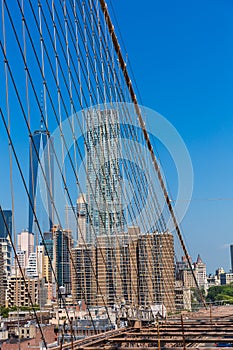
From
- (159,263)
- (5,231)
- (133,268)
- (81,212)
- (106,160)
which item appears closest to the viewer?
(5,231)

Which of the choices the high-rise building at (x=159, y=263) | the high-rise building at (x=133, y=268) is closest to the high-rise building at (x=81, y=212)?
the high-rise building at (x=133, y=268)

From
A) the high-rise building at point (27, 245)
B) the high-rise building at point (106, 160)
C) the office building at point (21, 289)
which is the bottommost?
the office building at point (21, 289)

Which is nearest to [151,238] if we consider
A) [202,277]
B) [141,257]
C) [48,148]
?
[141,257]

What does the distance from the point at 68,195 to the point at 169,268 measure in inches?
463

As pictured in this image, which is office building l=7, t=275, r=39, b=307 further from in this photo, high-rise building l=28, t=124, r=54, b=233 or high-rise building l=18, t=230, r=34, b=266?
high-rise building l=18, t=230, r=34, b=266

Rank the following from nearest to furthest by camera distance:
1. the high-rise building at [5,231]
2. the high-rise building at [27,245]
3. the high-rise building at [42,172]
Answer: the high-rise building at [5,231] < the high-rise building at [42,172] < the high-rise building at [27,245]

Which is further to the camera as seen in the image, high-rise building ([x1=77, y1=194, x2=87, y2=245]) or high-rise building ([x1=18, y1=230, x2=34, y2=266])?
high-rise building ([x1=18, y1=230, x2=34, y2=266])

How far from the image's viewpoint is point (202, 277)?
222 feet

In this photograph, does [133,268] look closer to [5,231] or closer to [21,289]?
[21,289]

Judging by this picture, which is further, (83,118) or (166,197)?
(166,197)

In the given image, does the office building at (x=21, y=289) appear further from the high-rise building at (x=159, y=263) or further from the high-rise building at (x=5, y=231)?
the high-rise building at (x=159, y=263)

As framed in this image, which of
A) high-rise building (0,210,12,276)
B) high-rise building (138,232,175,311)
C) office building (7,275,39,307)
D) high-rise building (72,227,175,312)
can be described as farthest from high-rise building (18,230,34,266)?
high-rise building (72,227,175,312)

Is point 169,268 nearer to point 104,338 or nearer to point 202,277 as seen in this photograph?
point 104,338

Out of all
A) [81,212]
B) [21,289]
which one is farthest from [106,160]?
[21,289]
